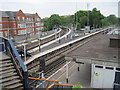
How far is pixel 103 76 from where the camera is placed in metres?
8.39

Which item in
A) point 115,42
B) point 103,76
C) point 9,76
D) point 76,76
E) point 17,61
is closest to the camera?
point 9,76

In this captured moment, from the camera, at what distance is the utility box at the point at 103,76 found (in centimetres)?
812

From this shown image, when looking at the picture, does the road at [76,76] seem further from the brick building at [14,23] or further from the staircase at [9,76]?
the brick building at [14,23]

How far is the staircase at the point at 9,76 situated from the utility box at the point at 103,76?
480cm

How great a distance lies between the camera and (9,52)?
25.1ft

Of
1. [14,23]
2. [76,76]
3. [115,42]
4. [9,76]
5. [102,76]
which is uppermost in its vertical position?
[14,23]

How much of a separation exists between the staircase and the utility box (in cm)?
480

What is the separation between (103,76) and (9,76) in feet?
18.8

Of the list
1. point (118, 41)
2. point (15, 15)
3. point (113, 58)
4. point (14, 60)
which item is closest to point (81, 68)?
point (118, 41)

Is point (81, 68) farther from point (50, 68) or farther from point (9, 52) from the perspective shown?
point (9, 52)

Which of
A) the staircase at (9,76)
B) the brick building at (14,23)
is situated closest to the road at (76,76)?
the staircase at (9,76)

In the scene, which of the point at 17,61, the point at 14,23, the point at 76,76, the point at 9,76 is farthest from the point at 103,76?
the point at 14,23

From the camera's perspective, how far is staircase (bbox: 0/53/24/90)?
6281 mm

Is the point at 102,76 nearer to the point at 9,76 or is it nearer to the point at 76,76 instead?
the point at 76,76
